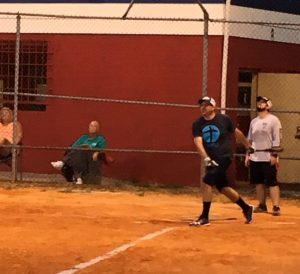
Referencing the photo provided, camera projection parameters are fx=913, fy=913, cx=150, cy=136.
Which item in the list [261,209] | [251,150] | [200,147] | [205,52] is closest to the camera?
[200,147]

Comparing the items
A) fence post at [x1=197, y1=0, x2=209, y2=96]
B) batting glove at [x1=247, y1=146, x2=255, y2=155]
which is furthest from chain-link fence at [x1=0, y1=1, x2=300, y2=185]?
batting glove at [x1=247, y1=146, x2=255, y2=155]

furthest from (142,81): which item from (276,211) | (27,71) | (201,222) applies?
(201,222)

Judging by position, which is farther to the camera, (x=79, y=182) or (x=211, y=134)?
(x=79, y=182)

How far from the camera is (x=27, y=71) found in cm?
1911

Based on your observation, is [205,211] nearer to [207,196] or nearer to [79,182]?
[207,196]

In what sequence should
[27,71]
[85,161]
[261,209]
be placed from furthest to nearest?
1. [27,71]
2. [85,161]
3. [261,209]

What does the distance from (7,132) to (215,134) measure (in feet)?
21.2

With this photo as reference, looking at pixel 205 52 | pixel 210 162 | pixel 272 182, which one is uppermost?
pixel 205 52

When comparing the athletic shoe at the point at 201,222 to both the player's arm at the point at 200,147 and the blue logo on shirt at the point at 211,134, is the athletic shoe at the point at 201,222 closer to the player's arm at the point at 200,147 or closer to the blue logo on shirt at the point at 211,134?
the player's arm at the point at 200,147

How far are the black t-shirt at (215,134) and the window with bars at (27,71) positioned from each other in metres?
7.28

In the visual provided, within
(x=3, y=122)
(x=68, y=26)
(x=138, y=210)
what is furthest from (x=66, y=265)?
(x=68, y=26)

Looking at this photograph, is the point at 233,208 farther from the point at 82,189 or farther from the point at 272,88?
the point at 272,88

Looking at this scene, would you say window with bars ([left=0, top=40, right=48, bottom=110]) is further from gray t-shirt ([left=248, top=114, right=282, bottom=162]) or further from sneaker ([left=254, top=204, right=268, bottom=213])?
sneaker ([left=254, top=204, right=268, bottom=213])

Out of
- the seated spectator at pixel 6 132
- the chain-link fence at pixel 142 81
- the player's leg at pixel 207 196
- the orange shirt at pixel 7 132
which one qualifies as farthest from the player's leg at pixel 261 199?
the orange shirt at pixel 7 132
